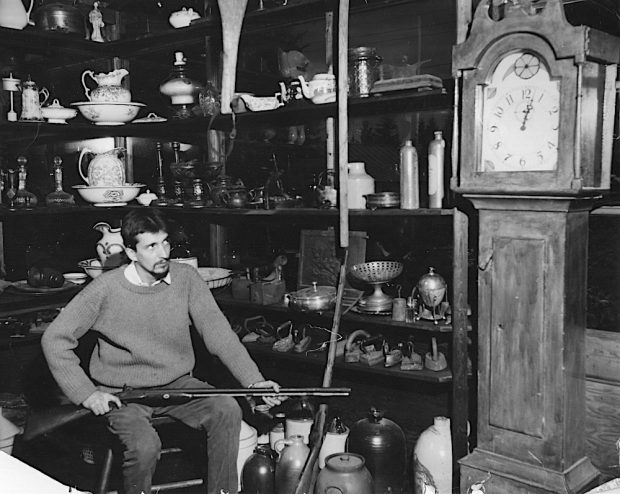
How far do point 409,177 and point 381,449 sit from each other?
1.20 metres

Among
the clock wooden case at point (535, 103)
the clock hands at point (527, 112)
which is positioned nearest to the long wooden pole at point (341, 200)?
the clock wooden case at point (535, 103)

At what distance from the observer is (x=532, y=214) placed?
8.13 ft

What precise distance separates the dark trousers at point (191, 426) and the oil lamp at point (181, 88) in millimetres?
1713

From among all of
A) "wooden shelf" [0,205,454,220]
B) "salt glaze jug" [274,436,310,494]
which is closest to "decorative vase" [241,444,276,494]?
"salt glaze jug" [274,436,310,494]

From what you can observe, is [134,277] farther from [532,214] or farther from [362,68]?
[532,214]

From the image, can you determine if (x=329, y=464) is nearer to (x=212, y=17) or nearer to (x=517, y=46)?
(x=517, y=46)

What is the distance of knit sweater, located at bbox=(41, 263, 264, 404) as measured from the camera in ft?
9.70

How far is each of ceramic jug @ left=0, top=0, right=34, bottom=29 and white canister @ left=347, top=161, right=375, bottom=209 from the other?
6.59 feet

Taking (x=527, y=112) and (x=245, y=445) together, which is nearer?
(x=527, y=112)

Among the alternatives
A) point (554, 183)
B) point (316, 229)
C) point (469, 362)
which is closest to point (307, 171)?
point (316, 229)

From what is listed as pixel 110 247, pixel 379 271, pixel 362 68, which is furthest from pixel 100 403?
pixel 362 68

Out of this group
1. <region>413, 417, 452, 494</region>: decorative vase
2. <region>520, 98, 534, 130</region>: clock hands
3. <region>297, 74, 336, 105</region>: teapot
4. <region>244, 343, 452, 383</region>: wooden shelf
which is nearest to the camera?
<region>520, 98, 534, 130</region>: clock hands

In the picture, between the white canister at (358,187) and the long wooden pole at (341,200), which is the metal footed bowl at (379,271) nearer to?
the long wooden pole at (341,200)

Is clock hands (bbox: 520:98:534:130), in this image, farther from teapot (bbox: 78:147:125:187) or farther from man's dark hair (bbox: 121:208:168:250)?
teapot (bbox: 78:147:125:187)
